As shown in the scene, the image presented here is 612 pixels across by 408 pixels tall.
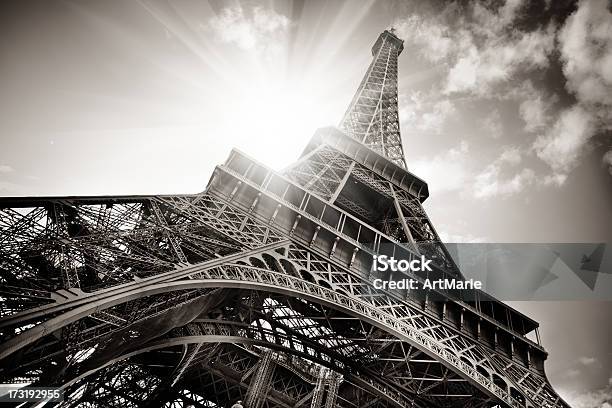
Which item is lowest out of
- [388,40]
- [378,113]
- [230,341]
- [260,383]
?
[230,341]

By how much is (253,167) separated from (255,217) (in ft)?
5.97

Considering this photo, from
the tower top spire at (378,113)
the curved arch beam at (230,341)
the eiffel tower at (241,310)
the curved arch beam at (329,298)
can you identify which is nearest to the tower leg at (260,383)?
the eiffel tower at (241,310)

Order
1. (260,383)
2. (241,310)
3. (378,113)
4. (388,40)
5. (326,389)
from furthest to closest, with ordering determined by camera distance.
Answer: (388,40) → (378,113) → (326,389) → (260,383) → (241,310)

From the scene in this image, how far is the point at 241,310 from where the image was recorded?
A: 10.0 metres

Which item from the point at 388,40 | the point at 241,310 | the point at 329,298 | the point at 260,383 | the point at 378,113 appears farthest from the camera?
the point at 388,40

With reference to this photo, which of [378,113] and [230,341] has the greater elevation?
[378,113]

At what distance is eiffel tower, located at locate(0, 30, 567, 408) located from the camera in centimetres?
605

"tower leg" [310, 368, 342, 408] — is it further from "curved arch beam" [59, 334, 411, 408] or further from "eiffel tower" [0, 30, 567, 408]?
"curved arch beam" [59, 334, 411, 408]

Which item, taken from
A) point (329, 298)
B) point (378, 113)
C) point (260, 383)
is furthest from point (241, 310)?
point (378, 113)

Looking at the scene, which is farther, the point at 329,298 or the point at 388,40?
the point at 388,40

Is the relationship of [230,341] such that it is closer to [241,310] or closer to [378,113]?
[241,310]

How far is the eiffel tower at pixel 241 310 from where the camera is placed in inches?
238

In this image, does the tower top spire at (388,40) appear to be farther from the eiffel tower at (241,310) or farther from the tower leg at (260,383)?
the tower leg at (260,383)

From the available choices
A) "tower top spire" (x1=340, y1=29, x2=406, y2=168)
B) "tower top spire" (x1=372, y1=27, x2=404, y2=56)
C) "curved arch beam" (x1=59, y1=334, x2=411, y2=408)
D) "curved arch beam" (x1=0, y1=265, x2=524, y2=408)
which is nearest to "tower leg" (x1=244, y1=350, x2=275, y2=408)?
"curved arch beam" (x1=59, y1=334, x2=411, y2=408)
